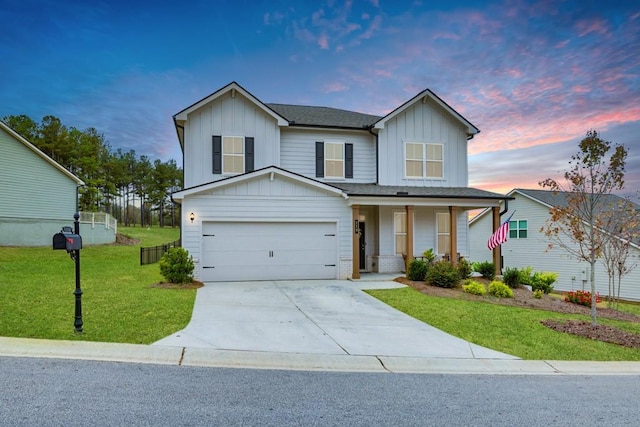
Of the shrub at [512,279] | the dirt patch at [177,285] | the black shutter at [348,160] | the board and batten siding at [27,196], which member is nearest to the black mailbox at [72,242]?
the dirt patch at [177,285]

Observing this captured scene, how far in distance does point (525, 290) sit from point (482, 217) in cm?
1476

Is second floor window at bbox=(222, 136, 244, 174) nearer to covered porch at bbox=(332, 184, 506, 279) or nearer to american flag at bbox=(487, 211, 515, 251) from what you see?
covered porch at bbox=(332, 184, 506, 279)

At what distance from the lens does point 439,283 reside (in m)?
13.2

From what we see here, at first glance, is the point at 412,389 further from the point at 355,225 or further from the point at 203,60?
the point at 203,60

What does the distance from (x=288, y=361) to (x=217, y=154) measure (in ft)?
36.9

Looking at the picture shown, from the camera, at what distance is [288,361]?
19.0ft

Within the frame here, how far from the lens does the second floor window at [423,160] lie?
17.1 meters

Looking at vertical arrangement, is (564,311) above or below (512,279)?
below

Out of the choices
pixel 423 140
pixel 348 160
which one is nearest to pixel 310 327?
pixel 348 160

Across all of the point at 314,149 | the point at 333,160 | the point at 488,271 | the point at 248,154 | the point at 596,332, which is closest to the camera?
the point at 596,332

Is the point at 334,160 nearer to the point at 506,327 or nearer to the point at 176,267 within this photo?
the point at 176,267

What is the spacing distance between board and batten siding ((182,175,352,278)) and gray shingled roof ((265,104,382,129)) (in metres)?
3.59

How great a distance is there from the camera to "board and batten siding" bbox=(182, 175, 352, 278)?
13.4 m

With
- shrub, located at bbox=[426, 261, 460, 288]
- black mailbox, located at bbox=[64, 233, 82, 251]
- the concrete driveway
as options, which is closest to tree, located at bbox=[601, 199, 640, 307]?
shrub, located at bbox=[426, 261, 460, 288]
